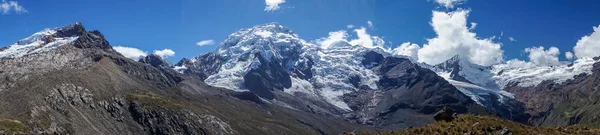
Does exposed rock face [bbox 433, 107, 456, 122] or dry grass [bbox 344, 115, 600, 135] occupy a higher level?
exposed rock face [bbox 433, 107, 456, 122]

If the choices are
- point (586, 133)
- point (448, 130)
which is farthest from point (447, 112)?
point (586, 133)

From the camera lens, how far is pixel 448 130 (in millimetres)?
33250

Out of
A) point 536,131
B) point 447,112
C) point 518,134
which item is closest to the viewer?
point 518,134

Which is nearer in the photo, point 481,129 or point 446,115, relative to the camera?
point 481,129

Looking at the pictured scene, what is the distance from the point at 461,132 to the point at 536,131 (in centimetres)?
542

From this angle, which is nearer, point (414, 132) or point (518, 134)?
point (518, 134)

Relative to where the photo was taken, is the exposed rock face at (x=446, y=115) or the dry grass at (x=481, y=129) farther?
the exposed rock face at (x=446, y=115)

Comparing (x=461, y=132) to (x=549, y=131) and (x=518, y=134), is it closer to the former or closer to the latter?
(x=518, y=134)

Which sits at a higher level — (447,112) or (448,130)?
(447,112)

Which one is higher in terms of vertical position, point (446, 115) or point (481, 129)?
point (446, 115)

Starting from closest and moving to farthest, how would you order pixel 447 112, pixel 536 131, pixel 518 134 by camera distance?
pixel 518 134, pixel 536 131, pixel 447 112

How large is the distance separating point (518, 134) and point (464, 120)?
4471 millimetres

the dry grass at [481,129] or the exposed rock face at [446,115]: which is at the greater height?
the exposed rock face at [446,115]

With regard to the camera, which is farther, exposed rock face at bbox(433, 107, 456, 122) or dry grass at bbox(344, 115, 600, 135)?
exposed rock face at bbox(433, 107, 456, 122)
